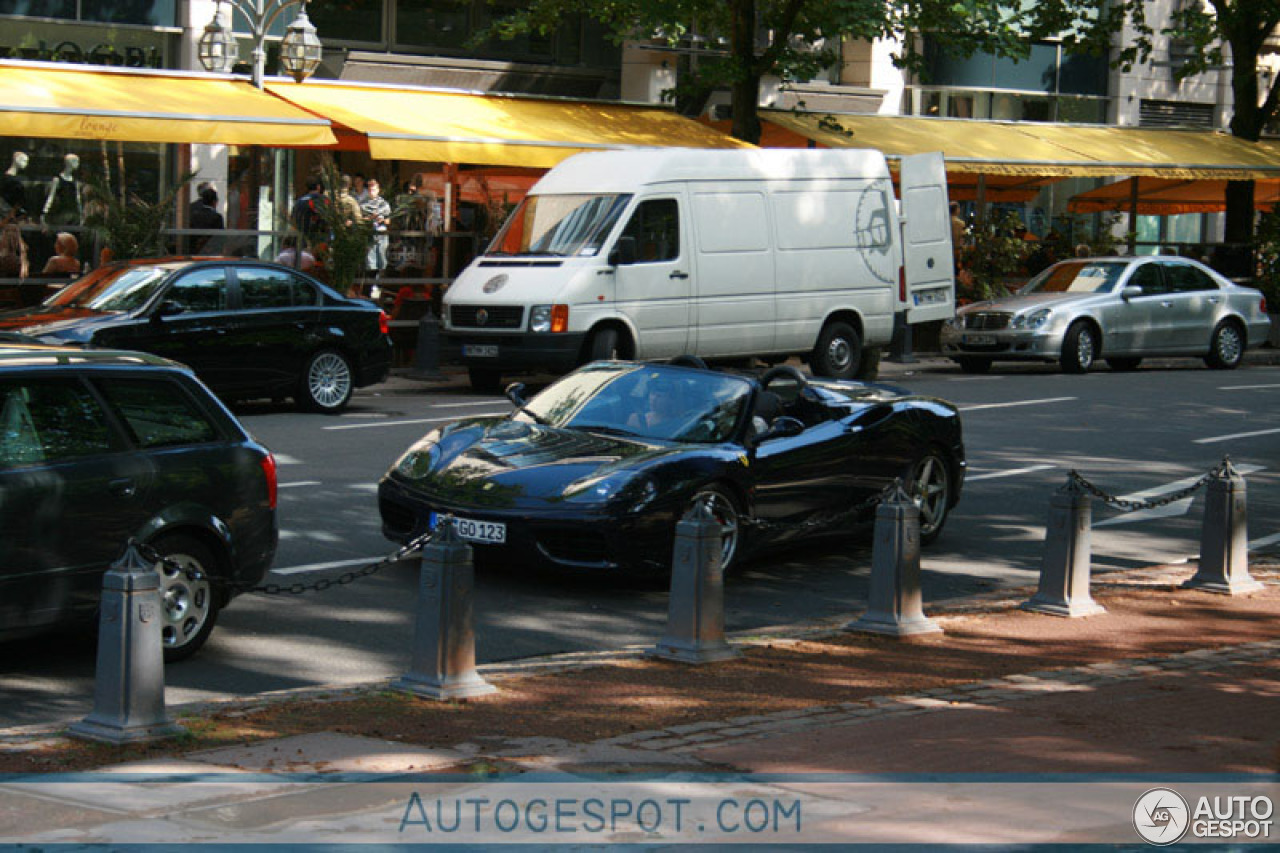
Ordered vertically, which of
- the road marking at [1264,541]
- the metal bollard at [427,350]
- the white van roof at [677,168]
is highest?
the white van roof at [677,168]

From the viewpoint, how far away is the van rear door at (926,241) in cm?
2477

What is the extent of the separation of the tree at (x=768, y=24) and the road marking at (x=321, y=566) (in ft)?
57.9

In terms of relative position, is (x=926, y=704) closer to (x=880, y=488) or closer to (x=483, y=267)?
(x=880, y=488)

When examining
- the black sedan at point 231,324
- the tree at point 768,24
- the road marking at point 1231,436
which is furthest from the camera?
the tree at point 768,24

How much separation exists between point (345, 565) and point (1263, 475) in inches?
374

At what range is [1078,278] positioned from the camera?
27.8 m

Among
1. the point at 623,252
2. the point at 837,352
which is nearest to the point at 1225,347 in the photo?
the point at 837,352

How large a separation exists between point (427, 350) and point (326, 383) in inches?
170

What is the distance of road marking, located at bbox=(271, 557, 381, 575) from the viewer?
36.5ft

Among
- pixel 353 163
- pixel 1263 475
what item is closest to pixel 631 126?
pixel 353 163

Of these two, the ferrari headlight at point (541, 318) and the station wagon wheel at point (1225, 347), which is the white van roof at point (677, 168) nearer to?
the ferrari headlight at point (541, 318)

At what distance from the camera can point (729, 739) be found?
759 centimetres

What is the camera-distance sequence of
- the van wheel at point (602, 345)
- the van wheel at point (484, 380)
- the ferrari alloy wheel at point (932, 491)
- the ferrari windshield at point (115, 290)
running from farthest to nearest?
1. the van wheel at point (484, 380)
2. the van wheel at point (602, 345)
3. the ferrari windshield at point (115, 290)
4. the ferrari alloy wheel at point (932, 491)

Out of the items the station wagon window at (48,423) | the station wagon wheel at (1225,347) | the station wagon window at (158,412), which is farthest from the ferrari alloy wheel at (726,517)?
the station wagon wheel at (1225,347)
